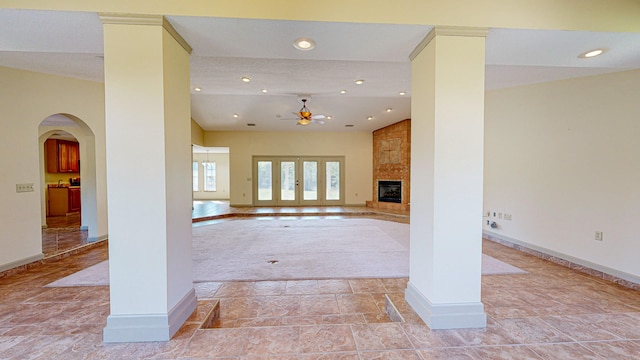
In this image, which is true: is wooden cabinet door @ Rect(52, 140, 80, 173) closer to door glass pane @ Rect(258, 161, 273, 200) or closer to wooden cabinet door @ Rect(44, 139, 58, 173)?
wooden cabinet door @ Rect(44, 139, 58, 173)

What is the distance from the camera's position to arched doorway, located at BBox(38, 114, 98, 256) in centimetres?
461

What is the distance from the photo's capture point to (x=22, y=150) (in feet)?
11.7

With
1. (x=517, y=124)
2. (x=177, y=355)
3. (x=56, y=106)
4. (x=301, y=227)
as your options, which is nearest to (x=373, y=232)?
(x=301, y=227)

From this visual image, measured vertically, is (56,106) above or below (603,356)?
above

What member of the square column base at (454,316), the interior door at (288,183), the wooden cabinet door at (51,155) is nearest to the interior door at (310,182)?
the interior door at (288,183)

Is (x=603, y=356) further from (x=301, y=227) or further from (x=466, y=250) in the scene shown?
(x=301, y=227)

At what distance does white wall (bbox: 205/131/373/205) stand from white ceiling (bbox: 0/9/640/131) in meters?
5.29

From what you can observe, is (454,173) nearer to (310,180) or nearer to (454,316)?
(454,316)

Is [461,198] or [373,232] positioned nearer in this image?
[461,198]

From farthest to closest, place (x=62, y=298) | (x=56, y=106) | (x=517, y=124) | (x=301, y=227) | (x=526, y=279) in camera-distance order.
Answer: (x=301, y=227), (x=517, y=124), (x=56, y=106), (x=526, y=279), (x=62, y=298)

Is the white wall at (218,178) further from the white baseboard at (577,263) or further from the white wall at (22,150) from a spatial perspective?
the white baseboard at (577,263)

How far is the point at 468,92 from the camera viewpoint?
6.79 ft

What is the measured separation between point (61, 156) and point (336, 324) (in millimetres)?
9765

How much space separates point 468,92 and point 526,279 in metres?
2.64
